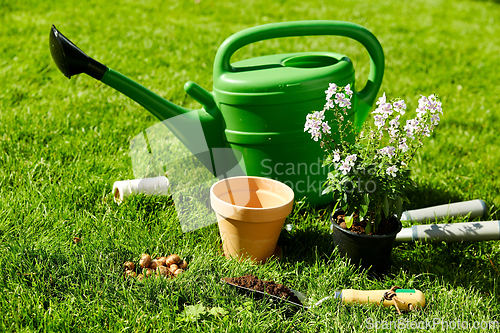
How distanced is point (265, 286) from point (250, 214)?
0.27 meters

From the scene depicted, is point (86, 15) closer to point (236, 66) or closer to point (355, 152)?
point (236, 66)

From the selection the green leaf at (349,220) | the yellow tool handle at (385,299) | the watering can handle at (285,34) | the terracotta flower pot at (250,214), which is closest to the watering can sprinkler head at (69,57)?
the watering can handle at (285,34)

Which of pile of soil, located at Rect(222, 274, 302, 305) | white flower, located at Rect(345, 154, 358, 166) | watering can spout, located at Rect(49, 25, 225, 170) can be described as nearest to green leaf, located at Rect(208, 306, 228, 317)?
pile of soil, located at Rect(222, 274, 302, 305)

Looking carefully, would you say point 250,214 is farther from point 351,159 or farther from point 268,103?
point 268,103

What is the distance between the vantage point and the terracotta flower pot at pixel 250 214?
5.23 ft

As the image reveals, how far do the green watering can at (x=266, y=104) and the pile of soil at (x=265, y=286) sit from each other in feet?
1.90

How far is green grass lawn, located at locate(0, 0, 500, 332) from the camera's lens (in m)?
1.41

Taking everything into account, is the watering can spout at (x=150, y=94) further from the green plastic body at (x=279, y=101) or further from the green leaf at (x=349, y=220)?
the green leaf at (x=349, y=220)

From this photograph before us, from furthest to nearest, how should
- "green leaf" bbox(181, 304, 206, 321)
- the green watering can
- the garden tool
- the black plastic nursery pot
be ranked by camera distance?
the green watering can, the black plastic nursery pot, the garden tool, "green leaf" bbox(181, 304, 206, 321)

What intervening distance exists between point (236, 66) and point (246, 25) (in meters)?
2.67

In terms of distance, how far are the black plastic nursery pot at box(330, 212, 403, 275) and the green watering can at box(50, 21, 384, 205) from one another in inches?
13.7

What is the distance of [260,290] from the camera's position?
56.6 inches

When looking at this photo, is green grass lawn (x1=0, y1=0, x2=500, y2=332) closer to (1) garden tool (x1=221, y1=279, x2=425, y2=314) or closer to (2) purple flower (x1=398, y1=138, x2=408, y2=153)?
(1) garden tool (x1=221, y1=279, x2=425, y2=314)

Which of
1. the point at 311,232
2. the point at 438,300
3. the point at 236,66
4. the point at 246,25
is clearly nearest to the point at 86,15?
the point at 246,25
